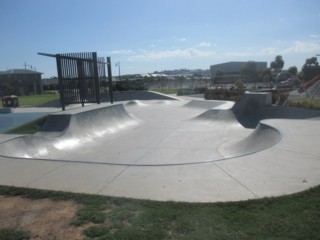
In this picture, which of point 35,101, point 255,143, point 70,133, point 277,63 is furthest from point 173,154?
point 277,63

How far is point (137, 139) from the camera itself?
11.3 m

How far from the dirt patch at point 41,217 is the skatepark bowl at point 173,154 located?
2.10ft

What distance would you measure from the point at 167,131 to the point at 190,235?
9.33m

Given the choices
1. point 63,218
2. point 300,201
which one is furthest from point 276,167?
point 63,218

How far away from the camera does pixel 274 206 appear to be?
13.4 feet

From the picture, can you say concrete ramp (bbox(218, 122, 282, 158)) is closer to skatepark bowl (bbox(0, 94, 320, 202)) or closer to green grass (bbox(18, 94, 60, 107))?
skatepark bowl (bbox(0, 94, 320, 202))

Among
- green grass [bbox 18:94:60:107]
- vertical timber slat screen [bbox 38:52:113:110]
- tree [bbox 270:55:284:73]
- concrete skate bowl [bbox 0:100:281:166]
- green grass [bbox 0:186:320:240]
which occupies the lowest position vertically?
green grass [bbox 18:94:60:107]

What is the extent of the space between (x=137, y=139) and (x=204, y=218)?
7621mm

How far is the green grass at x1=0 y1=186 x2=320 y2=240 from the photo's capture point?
3.47 meters

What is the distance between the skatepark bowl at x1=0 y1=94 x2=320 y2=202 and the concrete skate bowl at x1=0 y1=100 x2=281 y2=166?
3 cm

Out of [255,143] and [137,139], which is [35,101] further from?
[255,143]

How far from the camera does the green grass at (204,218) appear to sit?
3.47 meters

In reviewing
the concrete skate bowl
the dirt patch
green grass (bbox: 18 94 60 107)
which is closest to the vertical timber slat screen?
the concrete skate bowl

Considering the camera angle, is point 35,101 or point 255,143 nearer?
point 255,143
